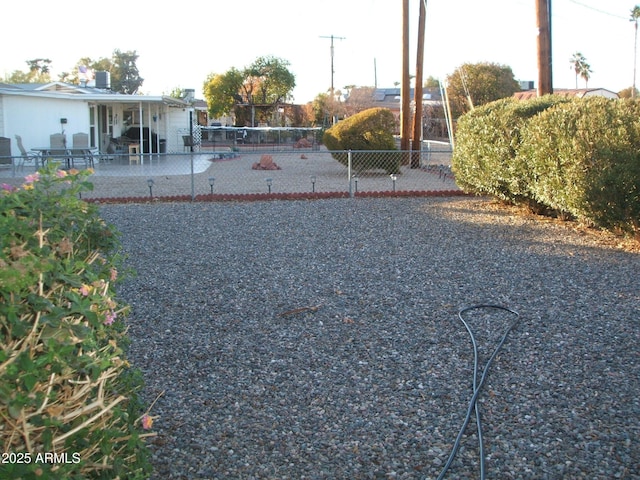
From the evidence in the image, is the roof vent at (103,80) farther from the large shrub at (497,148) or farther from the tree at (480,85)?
the large shrub at (497,148)

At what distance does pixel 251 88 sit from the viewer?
51125 mm

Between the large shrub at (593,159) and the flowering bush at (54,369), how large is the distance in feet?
26.4

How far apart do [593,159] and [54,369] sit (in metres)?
8.91

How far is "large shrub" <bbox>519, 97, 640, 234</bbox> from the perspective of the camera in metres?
9.53

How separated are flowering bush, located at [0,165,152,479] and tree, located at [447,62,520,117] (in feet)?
147

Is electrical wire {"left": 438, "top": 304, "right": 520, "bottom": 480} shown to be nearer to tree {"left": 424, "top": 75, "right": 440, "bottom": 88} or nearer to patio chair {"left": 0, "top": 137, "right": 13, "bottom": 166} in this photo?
patio chair {"left": 0, "top": 137, "right": 13, "bottom": 166}

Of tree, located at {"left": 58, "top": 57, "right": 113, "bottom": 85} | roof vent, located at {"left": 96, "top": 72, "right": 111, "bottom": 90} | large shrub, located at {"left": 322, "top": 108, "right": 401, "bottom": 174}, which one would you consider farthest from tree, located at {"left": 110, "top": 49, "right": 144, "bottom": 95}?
large shrub, located at {"left": 322, "top": 108, "right": 401, "bottom": 174}

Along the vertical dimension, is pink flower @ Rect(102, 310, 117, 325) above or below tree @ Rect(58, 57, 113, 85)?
below

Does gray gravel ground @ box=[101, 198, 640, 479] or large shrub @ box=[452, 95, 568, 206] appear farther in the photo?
large shrub @ box=[452, 95, 568, 206]

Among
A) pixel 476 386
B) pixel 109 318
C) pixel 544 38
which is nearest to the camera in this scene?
pixel 109 318

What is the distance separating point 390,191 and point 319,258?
717cm

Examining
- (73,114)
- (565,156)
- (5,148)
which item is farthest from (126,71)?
(565,156)

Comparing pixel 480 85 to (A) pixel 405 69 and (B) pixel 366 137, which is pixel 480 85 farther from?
(B) pixel 366 137

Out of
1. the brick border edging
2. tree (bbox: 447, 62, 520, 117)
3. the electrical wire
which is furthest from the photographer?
tree (bbox: 447, 62, 520, 117)
